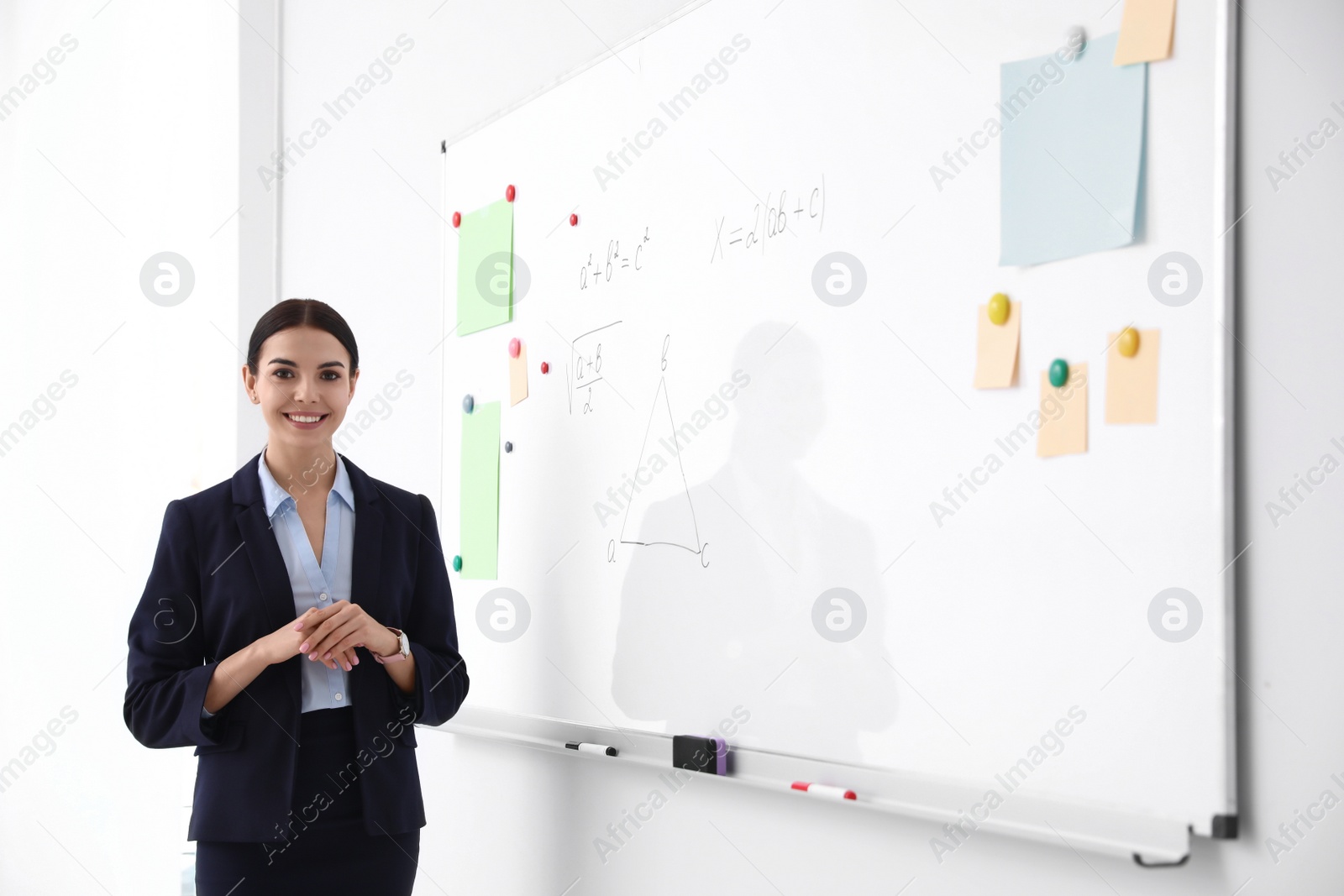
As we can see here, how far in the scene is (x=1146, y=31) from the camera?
40.4 inches

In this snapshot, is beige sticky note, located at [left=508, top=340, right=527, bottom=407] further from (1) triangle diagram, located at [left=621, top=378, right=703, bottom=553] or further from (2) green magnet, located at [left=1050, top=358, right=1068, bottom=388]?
(2) green magnet, located at [left=1050, top=358, right=1068, bottom=388]

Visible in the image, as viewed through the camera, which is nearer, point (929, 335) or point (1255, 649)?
point (1255, 649)

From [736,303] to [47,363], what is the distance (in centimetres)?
277

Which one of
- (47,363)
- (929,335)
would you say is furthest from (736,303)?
(47,363)

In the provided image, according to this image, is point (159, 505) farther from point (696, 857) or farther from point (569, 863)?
point (696, 857)

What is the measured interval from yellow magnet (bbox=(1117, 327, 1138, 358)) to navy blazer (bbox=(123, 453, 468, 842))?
111 cm

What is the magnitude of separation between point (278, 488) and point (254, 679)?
30 centimetres

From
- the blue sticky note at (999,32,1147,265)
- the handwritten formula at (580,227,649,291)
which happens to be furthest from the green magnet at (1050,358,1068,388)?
the handwritten formula at (580,227,649,291)

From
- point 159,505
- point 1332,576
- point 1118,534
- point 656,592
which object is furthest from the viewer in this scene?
point 159,505

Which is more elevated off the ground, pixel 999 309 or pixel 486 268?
pixel 486 268

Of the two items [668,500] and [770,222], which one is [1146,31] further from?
[668,500]

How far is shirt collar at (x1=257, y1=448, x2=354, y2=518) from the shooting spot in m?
1.57

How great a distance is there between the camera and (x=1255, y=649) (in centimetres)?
96

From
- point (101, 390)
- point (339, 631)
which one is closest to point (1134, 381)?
point (339, 631)
